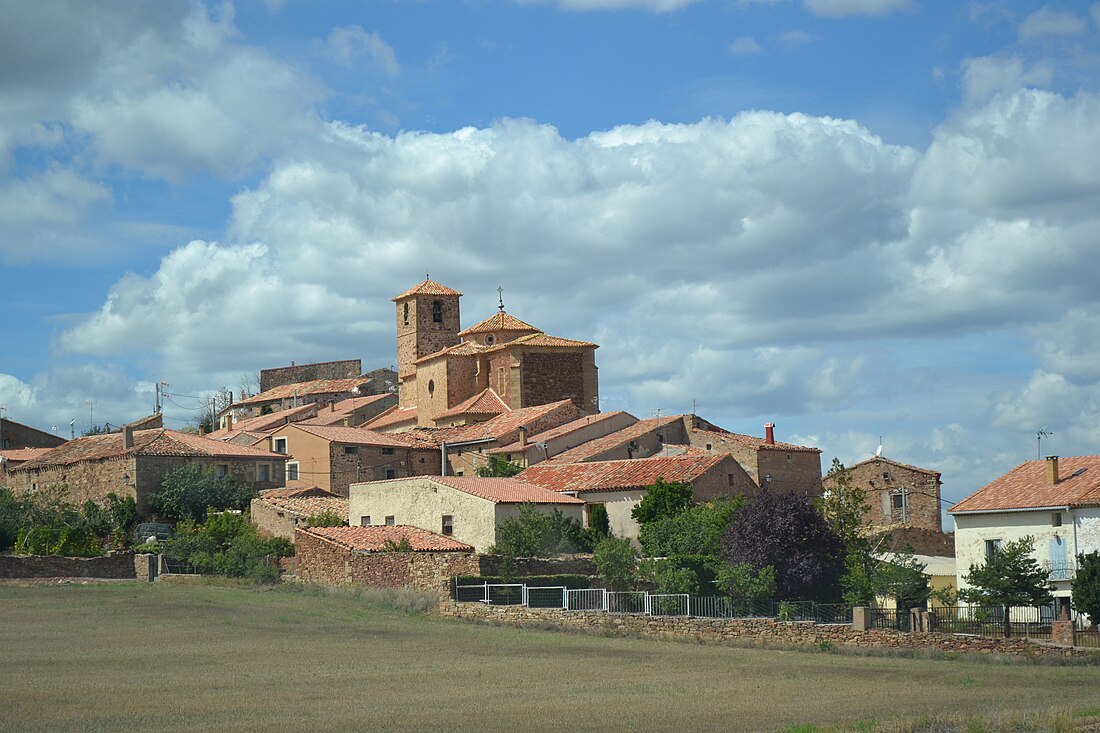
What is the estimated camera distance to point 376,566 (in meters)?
47.8

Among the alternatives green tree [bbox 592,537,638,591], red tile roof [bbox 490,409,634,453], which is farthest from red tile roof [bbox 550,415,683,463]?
green tree [bbox 592,537,638,591]

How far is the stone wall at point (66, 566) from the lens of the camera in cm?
5175

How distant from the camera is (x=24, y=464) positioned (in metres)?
72.6

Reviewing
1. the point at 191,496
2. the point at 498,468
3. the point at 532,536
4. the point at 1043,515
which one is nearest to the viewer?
the point at 1043,515

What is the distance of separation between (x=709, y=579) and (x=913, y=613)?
7650 mm

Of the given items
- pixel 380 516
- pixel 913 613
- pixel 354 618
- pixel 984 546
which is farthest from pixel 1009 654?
pixel 380 516

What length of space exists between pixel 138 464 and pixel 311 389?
131 feet

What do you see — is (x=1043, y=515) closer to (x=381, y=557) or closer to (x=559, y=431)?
(x=381, y=557)

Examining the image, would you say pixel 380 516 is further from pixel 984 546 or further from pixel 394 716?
pixel 394 716

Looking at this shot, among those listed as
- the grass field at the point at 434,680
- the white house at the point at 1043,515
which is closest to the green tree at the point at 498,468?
the white house at the point at 1043,515

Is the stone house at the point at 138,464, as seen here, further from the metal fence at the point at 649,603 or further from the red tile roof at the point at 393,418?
the metal fence at the point at 649,603

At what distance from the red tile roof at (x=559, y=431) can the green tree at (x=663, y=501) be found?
42.7 feet

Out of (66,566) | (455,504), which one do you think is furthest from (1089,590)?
(66,566)

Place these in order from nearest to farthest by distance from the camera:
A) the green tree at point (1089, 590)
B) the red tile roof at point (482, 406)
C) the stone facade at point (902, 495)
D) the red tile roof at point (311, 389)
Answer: the green tree at point (1089, 590), the stone facade at point (902, 495), the red tile roof at point (482, 406), the red tile roof at point (311, 389)
